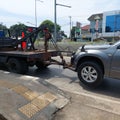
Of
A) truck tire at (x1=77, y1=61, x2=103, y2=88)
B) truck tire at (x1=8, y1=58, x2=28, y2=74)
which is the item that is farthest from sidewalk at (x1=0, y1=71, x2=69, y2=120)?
truck tire at (x1=8, y1=58, x2=28, y2=74)

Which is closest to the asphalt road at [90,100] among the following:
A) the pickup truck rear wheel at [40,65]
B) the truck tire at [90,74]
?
the truck tire at [90,74]

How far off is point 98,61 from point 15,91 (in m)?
2.72

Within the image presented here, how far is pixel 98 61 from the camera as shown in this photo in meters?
5.45

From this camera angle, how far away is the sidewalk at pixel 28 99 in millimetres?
3413

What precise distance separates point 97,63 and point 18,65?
3.24 meters

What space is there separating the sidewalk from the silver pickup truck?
1199 mm

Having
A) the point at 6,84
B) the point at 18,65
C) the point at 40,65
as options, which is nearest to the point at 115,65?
the point at 6,84

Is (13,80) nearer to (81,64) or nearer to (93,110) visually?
(81,64)

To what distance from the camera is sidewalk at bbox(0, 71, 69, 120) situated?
3413 millimetres

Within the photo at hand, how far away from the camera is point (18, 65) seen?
22.6 feet

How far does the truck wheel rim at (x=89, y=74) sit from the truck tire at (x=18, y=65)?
103 inches

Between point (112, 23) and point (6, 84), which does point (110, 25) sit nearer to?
point (112, 23)

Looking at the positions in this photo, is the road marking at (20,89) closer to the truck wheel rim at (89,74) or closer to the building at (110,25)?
the truck wheel rim at (89,74)

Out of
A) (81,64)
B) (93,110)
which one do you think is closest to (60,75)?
(81,64)
